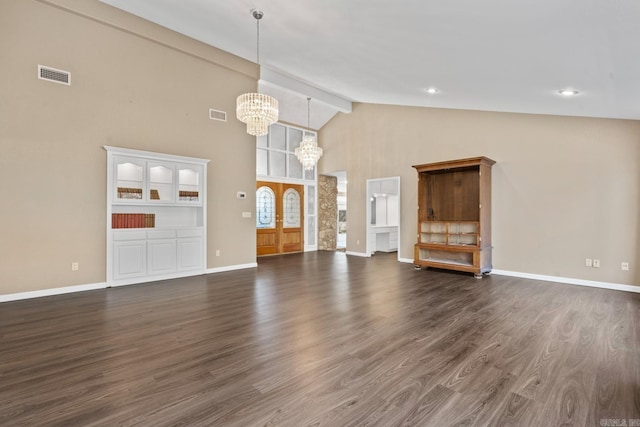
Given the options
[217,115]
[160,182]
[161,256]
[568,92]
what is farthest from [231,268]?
[568,92]

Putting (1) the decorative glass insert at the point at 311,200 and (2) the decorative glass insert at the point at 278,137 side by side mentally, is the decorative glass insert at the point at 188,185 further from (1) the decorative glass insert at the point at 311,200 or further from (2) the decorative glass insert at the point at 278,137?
(1) the decorative glass insert at the point at 311,200

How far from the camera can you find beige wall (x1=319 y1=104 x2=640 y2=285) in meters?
4.98

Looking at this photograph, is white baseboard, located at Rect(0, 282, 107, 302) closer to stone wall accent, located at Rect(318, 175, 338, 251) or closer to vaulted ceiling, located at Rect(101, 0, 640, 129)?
vaulted ceiling, located at Rect(101, 0, 640, 129)

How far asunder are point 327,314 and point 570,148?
5107 millimetres

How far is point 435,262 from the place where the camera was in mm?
6598

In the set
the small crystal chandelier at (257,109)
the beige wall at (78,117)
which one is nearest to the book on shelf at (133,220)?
the beige wall at (78,117)

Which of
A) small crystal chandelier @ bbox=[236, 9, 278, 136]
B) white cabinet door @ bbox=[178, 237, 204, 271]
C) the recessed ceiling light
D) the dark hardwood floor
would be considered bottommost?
the dark hardwood floor

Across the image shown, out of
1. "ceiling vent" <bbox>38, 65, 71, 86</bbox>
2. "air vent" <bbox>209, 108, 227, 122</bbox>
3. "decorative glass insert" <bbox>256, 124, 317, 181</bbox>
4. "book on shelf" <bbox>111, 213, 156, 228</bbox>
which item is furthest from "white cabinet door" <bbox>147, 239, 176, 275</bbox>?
"decorative glass insert" <bbox>256, 124, 317, 181</bbox>

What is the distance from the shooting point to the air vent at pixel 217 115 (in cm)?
659

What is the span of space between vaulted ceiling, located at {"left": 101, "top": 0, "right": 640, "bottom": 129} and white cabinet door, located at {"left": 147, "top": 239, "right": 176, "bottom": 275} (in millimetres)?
3874

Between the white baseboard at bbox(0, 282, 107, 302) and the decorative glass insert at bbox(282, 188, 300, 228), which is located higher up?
the decorative glass insert at bbox(282, 188, 300, 228)

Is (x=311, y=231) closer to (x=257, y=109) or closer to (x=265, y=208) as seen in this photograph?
(x=265, y=208)

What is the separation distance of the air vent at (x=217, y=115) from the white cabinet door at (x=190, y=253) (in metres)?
2.57

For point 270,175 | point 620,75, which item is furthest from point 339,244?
point 620,75
